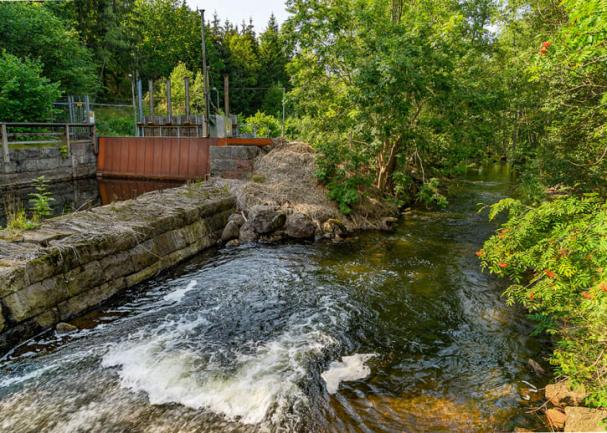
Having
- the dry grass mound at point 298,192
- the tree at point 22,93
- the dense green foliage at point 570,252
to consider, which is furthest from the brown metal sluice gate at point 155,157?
the dense green foliage at point 570,252

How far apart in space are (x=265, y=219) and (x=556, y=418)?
6.92 m

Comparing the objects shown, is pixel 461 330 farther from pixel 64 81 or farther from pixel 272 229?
pixel 64 81

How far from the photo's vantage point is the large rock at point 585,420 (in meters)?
3.18

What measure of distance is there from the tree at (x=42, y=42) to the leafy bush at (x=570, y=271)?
2236 centimetres

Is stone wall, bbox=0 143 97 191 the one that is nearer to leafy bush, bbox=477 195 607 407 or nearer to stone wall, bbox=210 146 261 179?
stone wall, bbox=210 146 261 179

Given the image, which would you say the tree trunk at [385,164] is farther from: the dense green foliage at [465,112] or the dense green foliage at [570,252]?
the dense green foliage at [570,252]

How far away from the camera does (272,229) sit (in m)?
9.48

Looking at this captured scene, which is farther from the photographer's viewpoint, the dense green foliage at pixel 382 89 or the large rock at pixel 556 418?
the dense green foliage at pixel 382 89

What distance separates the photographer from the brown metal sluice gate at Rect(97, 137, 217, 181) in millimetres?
14742

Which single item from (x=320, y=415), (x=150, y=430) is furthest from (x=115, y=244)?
(x=320, y=415)

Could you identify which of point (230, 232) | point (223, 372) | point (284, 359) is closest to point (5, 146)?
point (230, 232)

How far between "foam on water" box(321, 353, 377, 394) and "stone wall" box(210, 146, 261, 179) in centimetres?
807

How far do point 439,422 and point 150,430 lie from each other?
8.56 feet

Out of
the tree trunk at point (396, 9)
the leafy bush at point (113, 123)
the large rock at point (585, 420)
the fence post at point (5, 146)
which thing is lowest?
the large rock at point (585, 420)
